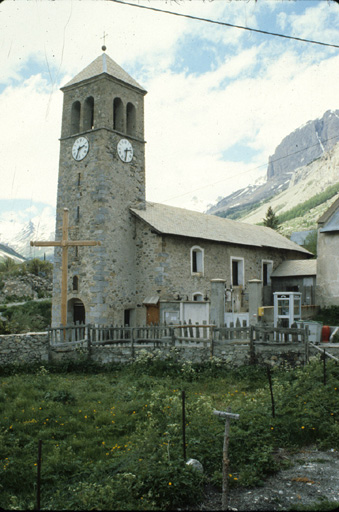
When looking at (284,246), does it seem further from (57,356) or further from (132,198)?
(57,356)

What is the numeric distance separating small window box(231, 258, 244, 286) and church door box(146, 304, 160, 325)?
7.45 meters

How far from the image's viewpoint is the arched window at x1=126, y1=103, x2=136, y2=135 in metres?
25.5

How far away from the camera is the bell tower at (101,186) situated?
22234mm

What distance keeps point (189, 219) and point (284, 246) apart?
9.68m

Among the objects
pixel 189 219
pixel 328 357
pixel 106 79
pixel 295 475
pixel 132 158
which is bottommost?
pixel 295 475

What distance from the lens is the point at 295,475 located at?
7.07 meters

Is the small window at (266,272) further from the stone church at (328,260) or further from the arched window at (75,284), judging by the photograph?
the arched window at (75,284)

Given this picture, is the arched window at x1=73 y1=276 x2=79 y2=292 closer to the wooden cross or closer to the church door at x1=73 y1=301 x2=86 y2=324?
the church door at x1=73 y1=301 x2=86 y2=324

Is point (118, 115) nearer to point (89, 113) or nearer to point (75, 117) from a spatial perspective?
point (89, 113)

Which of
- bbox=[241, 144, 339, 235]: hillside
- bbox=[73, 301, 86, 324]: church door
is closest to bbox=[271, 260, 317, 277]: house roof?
bbox=[73, 301, 86, 324]: church door

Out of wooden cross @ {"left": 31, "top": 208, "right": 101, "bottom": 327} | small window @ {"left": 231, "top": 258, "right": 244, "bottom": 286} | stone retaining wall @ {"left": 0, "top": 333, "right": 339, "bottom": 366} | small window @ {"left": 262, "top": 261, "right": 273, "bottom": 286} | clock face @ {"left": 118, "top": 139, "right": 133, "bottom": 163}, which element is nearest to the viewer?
stone retaining wall @ {"left": 0, "top": 333, "right": 339, "bottom": 366}

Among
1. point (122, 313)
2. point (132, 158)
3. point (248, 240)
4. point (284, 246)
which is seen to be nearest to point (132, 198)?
point (132, 158)

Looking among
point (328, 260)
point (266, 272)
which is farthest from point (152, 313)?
point (266, 272)

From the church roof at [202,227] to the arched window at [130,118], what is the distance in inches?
179
